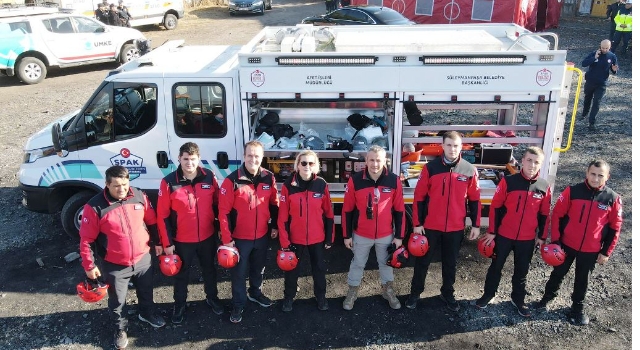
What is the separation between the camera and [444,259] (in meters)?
5.53

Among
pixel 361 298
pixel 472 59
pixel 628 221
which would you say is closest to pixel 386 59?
pixel 472 59

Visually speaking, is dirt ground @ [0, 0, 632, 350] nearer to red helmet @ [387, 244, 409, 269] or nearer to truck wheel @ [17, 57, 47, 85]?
red helmet @ [387, 244, 409, 269]

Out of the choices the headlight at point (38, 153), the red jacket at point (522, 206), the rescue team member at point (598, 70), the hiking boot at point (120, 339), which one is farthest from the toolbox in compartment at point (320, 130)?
the rescue team member at point (598, 70)

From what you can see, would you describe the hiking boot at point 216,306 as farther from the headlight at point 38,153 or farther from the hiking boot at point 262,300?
the headlight at point 38,153

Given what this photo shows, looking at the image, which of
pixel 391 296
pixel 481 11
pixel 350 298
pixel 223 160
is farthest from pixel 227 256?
pixel 481 11

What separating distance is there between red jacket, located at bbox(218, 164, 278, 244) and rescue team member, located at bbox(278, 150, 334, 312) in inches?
6.4

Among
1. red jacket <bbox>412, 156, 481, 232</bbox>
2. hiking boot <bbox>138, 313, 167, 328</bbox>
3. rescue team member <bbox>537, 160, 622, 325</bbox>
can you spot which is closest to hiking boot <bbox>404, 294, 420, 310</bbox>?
red jacket <bbox>412, 156, 481, 232</bbox>

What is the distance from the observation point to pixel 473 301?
5.80 metres

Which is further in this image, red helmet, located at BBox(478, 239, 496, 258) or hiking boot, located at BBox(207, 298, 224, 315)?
hiking boot, located at BBox(207, 298, 224, 315)

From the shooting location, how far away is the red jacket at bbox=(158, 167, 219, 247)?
5.01 meters

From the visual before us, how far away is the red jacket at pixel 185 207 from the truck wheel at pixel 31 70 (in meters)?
12.4

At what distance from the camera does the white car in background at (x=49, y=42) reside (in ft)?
47.2

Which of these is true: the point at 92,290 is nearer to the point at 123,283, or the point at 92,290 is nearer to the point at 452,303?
the point at 123,283

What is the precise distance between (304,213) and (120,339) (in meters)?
2.27
